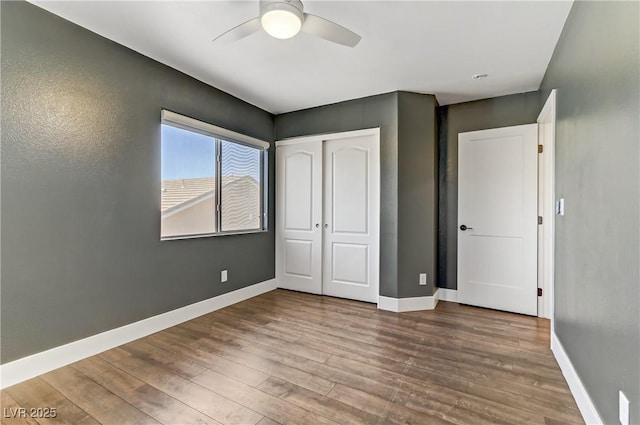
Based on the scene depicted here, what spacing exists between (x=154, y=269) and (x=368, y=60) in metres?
2.79

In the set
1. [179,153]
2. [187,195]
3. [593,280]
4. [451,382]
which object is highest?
[179,153]

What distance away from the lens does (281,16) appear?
1.71 metres

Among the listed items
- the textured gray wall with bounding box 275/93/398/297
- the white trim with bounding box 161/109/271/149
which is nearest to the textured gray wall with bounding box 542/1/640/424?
the textured gray wall with bounding box 275/93/398/297

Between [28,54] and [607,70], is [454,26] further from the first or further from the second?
[28,54]

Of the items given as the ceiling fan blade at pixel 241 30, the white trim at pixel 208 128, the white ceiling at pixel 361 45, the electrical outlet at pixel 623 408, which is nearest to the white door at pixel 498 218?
the white ceiling at pixel 361 45

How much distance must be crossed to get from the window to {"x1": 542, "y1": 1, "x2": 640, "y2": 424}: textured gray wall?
3169 millimetres

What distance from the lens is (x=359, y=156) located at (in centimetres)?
382

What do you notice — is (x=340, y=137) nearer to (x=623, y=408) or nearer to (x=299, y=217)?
(x=299, y=217)

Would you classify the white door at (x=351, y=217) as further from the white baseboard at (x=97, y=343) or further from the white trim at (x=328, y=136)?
the white baseboard at (x=97, y=343)

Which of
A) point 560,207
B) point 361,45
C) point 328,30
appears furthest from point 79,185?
point 560,207

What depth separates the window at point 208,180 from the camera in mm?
2971

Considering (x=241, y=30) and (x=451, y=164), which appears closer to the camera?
(x=241, y=30)

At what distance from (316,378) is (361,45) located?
2596mm

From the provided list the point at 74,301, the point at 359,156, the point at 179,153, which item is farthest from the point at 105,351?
the point at 359,156
